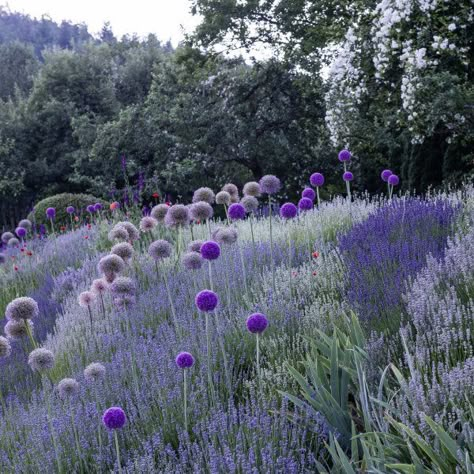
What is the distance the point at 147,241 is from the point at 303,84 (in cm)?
982

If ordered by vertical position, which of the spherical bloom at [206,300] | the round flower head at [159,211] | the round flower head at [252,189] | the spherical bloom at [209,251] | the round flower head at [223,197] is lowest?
the spherical bloom at [206,300]

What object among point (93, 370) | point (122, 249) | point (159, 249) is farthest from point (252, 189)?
point (93, 370)

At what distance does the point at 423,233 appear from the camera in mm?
4855

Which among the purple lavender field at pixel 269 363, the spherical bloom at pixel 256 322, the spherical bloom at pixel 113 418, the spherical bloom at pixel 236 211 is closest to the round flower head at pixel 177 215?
the purple lavender field at pixel 269 363

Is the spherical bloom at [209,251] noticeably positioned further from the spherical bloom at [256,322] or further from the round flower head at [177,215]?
the round flower head at [177,215]

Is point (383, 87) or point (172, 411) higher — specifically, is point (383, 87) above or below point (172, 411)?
above

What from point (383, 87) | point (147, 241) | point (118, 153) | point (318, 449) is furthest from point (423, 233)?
point (118, 153)

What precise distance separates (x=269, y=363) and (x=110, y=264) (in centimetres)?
121

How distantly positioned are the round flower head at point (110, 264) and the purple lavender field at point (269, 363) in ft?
0.03

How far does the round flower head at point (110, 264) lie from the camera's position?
3.87 m

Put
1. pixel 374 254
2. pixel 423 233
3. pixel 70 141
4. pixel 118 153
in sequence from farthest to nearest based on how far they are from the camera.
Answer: pixel 70 141 → pixel 118 153 → pixel 423 233 → pixel 374 254

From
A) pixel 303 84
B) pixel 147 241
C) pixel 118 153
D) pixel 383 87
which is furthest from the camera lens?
pixel 118 153

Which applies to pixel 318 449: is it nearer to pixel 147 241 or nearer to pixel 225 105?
pixel 147 241

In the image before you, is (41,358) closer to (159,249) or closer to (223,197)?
(159,249)
